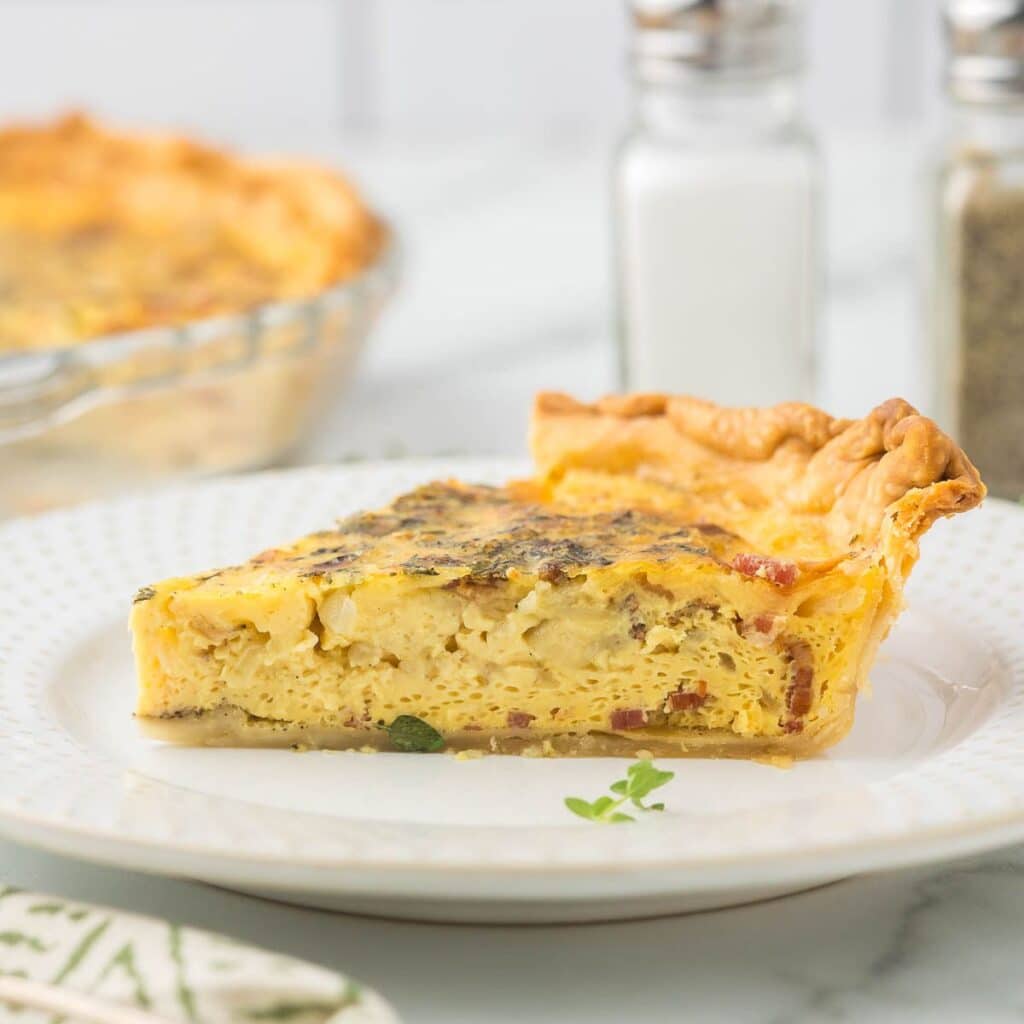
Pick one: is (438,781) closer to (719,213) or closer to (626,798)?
(626,798)

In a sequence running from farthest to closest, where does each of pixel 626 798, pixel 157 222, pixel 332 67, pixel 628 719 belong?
pixel 332 67
pixel 157 222
pixel 628 719
pixel 626 798

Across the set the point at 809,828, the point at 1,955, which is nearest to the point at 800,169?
the point at 809,828

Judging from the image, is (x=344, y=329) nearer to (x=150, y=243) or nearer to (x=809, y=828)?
(x=150, y=243)

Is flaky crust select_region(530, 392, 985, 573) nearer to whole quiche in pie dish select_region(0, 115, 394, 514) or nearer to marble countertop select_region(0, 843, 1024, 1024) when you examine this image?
marble countertop select_region(0, 843, 1024, 1024)

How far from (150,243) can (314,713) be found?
8.75 feet

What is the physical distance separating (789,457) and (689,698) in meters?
0.42

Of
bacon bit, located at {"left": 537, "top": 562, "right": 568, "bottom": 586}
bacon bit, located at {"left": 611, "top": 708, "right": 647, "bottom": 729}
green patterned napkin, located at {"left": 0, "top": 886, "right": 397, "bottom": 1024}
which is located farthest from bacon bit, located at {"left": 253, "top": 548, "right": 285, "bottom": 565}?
green patterned napkin, located at {"left": 0, "top": 886, "right": 397, "bottom": 1024}

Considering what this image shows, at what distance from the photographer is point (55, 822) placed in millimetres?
1835

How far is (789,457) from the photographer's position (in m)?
2.57

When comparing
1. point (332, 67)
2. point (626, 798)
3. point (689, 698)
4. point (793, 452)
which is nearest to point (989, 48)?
point (793, 452)

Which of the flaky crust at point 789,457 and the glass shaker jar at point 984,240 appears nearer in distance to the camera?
the flaky crust at point 789,457

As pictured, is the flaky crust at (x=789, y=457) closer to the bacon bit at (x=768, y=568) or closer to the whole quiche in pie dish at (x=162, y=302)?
the bacon bit at (x=768, y=568)

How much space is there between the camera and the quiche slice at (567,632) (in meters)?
2.26

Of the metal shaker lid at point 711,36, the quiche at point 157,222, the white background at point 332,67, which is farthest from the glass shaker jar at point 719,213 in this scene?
the white background at point 332,67
